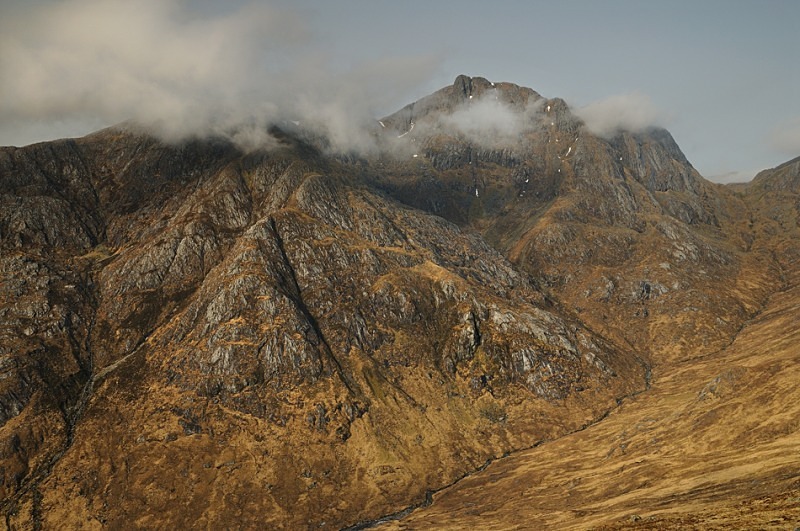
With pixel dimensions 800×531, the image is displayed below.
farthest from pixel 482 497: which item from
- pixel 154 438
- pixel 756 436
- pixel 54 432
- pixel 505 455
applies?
pixel 54 432

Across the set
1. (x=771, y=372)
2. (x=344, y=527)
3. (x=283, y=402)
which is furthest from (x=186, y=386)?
(x=771, y=372)

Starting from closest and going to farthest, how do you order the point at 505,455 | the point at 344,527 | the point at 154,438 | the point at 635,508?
the point at 635,508 < the point at 344,527 < the point at 154,438 < the point at 505,455

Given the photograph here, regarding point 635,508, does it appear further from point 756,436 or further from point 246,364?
point 246,364

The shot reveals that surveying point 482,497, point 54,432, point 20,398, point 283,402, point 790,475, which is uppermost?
point 20,398

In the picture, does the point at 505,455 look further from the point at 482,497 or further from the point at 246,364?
the point at 246,364

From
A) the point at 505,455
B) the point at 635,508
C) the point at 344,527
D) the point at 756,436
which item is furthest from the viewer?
the point at 505,455

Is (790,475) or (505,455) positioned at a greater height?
(790,475)

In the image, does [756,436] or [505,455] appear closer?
[756,436]

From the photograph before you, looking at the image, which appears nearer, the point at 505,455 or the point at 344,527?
the point at 344,527

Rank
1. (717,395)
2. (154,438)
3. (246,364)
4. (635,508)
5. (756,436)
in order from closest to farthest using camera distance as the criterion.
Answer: (635,508)
(756,436)
(717,395)
(154,438)
(246,364)
